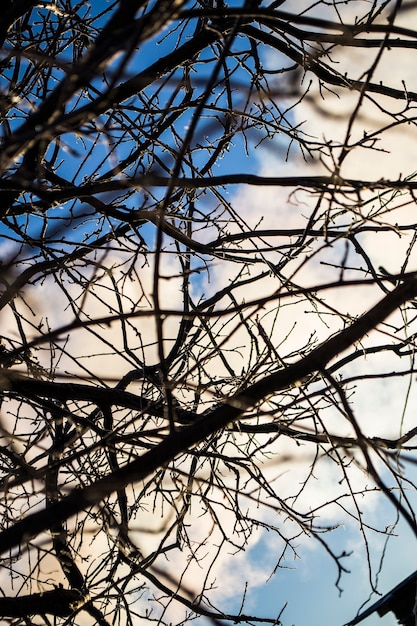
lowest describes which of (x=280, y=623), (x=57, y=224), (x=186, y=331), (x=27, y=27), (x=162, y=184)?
(x=280, y=623)

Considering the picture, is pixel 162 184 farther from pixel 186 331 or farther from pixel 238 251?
pixel 186 331

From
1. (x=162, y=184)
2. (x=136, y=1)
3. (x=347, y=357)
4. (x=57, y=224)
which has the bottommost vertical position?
(x=347, y=357)

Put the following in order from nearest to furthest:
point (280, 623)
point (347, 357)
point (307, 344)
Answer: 1. point (347, 357)
2. point (280, 623)
3. point (307, 344)

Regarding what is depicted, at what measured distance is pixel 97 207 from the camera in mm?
2260

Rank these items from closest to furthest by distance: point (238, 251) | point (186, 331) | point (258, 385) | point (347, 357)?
point (258, 385) < point (238, 251) < point (347, 357) < point (186, 331)

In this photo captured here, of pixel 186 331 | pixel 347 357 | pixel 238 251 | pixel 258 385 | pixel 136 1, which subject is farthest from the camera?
pixel 186 331

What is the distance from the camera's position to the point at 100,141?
Answer: 8.57ft

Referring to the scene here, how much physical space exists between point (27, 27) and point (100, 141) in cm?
77

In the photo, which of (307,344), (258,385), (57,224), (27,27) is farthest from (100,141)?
(258,385)

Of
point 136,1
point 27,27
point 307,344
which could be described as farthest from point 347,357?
point 27,27

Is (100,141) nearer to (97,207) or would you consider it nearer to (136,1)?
(97,207)

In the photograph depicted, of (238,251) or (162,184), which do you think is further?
(238,251)

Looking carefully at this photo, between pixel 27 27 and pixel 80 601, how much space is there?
271 cm

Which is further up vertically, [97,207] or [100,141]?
[100,141]
